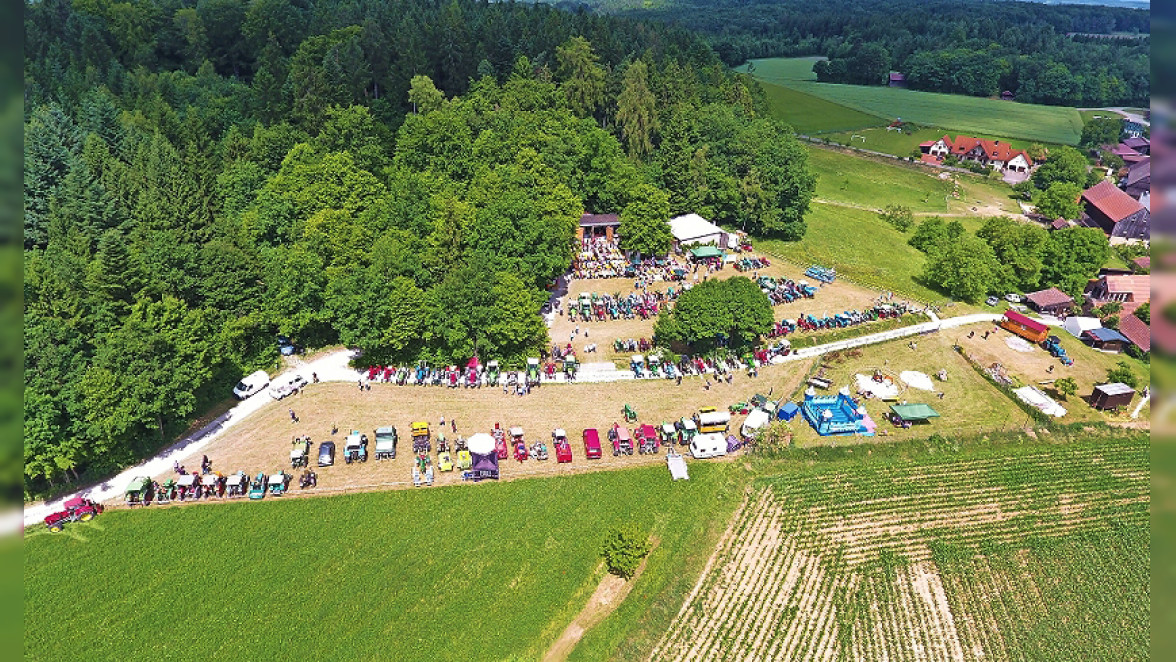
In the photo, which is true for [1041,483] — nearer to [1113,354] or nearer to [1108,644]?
[1108,644]

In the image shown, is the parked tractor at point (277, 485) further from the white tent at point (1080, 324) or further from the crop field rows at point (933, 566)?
the white tent at point (1080, 324)

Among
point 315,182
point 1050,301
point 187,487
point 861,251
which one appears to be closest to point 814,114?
point 861,251

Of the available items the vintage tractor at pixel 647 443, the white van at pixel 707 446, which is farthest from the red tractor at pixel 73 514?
the white van at pixel 707 446

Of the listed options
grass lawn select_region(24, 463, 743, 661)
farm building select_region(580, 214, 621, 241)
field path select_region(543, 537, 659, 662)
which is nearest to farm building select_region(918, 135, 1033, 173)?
farm building select_region(580, 214, 621, 241)

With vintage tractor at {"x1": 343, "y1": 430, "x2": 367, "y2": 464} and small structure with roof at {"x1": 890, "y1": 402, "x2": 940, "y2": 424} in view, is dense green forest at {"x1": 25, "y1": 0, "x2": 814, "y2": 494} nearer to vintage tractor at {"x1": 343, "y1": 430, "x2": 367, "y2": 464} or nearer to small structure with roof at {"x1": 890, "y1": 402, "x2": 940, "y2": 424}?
vintage tractor at {"x1": 343, "y1": 430, "x2": 367, "y2": 464}

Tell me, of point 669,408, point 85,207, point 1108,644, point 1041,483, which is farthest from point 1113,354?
point 85,207
